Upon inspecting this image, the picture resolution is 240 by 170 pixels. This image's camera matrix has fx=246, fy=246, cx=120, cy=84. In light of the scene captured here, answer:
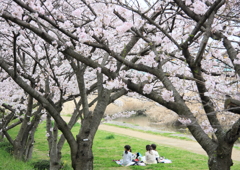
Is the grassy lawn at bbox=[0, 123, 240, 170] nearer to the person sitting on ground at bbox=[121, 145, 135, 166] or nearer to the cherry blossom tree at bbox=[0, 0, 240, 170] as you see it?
the person sitting on ground at bbox=[121, 145, 135, 166]

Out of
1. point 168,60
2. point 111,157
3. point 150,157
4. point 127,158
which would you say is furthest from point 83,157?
point 111,157

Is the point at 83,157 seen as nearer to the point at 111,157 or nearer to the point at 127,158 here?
the point at 127,158

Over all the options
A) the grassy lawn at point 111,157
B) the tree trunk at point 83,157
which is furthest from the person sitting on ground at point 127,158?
the tree trunk at point 83,157

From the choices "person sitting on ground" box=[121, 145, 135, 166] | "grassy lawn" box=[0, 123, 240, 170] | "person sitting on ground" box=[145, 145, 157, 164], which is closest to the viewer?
"grassy lawn" box=[0, 123, 240, 170]

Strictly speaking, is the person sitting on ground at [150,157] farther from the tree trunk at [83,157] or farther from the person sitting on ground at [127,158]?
the tree trunk at [83,157]

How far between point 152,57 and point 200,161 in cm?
618

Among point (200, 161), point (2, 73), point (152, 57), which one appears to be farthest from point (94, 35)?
point (200, 161)

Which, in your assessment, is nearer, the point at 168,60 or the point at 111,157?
the point at 168,60

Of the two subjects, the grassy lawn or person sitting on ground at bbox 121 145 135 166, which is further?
person sitting on ground at bbox 121 145 135 166

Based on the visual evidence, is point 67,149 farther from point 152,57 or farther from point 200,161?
point 152,57

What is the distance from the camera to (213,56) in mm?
4758

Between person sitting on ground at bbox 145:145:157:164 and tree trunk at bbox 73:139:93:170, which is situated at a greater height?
tree trunk at bbox 73:139:93:170

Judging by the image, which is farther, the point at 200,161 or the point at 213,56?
the point at 200,161

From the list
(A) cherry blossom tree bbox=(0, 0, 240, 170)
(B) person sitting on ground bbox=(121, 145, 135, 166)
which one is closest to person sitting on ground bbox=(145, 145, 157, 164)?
(B) person sitting on ground bbox=(121, 145, 135, 166)
